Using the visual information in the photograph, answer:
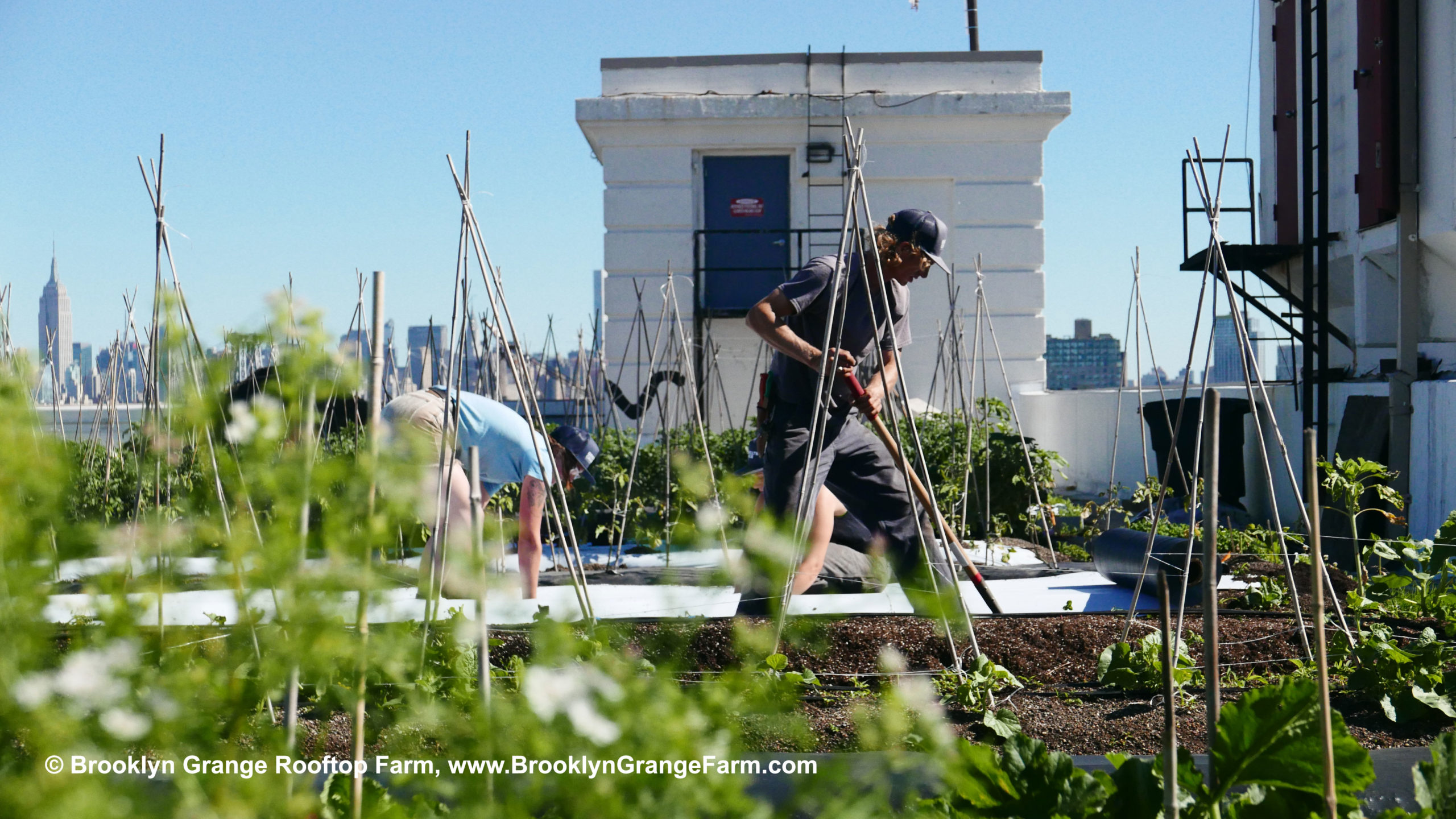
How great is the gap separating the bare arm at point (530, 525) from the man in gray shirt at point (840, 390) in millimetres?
988

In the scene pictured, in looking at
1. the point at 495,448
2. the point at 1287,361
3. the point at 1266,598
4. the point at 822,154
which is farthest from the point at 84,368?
the point at 1266,598

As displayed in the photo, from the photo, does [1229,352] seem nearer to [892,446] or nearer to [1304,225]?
[1304,225]

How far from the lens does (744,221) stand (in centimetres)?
873

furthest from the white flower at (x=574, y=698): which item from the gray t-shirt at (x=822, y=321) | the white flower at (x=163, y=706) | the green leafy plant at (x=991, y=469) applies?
the green leafy plant at (x=991, y=469)

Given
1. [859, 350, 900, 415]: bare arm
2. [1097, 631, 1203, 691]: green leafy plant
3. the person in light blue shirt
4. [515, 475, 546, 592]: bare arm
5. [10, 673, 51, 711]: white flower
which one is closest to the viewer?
[10, 673, 51, 711]: white flower

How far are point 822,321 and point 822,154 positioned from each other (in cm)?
562

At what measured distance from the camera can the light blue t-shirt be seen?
12.2 ft

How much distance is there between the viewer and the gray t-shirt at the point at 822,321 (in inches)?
119

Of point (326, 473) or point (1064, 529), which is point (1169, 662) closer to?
point (326, 473)

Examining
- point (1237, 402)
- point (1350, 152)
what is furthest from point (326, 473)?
point (1350, 152)

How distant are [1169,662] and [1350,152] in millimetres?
6846

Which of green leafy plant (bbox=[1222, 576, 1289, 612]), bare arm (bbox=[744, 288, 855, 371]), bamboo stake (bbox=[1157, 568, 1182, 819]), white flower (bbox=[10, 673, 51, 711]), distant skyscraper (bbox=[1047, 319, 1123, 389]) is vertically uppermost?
distant skyscraper (bbox=[1047, 319, 1123, 389])

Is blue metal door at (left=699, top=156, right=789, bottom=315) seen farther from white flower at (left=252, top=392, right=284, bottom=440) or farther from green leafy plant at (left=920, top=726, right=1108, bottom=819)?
white flower at (left=252, top=392, right=284, bottom=440)

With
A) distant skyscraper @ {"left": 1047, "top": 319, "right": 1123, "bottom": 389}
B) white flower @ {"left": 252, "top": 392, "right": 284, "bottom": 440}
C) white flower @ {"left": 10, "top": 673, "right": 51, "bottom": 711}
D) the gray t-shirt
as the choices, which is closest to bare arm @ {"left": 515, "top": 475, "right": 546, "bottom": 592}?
the gray t-shirt
